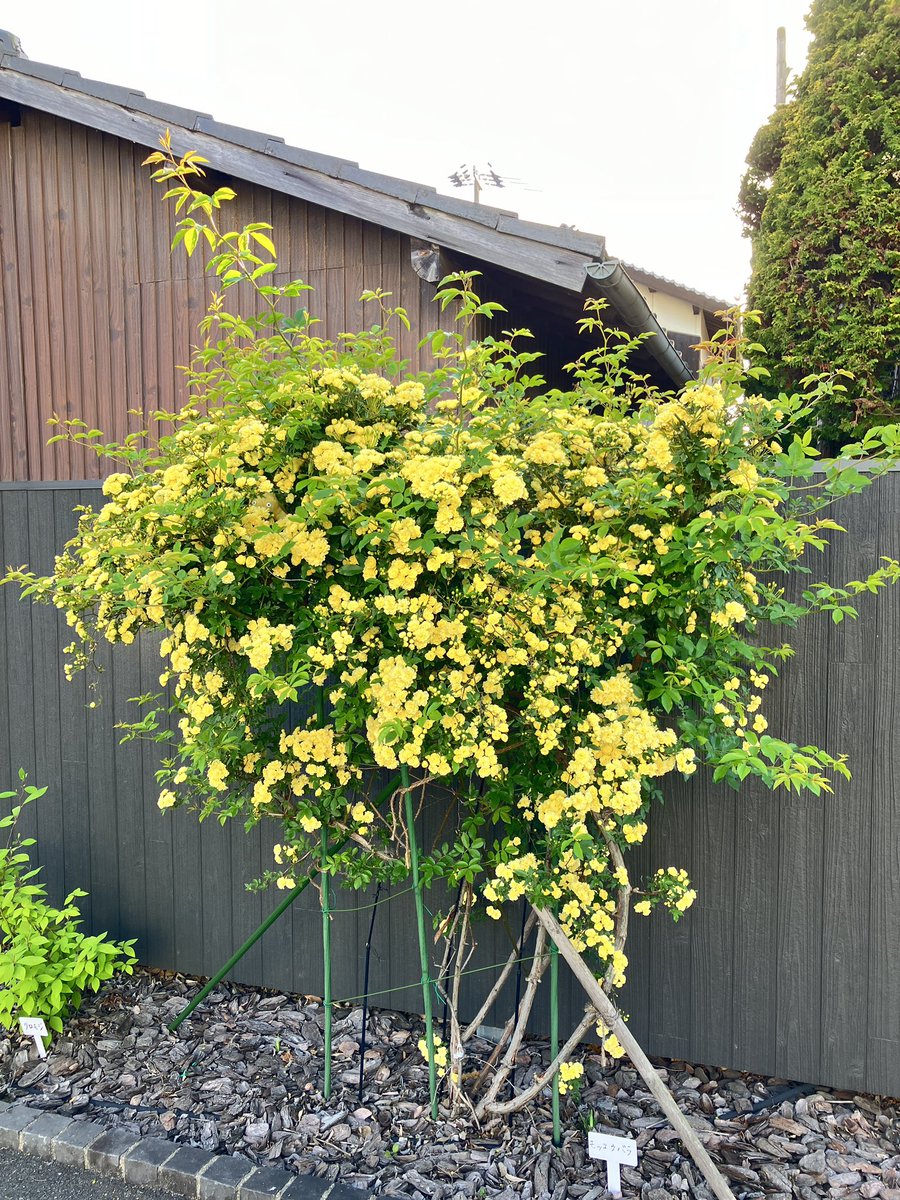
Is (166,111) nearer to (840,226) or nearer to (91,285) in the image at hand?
(91,285)

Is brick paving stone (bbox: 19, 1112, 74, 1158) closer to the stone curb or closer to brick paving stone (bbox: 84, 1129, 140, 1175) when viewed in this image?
the stone curb

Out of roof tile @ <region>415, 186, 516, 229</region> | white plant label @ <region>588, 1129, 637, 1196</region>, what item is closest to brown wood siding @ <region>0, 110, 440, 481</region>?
roof tile @ <region>415, 186, 516, 229</region>

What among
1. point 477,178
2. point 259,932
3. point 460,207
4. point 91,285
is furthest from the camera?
point 477,178

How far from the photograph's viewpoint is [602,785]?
1603mm

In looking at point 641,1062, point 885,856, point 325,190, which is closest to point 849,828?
point 885,856

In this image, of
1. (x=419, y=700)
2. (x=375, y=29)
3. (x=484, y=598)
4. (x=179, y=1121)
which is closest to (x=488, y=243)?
(x=484, y=598)

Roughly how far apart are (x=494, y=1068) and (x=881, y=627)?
1.52 m

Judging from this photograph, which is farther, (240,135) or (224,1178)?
(240,135)

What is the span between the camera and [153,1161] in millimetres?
1884

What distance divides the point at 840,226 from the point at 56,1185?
5464 millimetres

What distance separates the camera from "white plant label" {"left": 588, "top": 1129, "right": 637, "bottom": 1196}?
1.71m

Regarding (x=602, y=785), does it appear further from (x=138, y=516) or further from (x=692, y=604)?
(x=138, y=516)

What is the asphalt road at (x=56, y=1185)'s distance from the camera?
6.12ft

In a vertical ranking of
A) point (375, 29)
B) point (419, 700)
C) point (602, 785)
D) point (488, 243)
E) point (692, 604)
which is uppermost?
point (375, 29)
